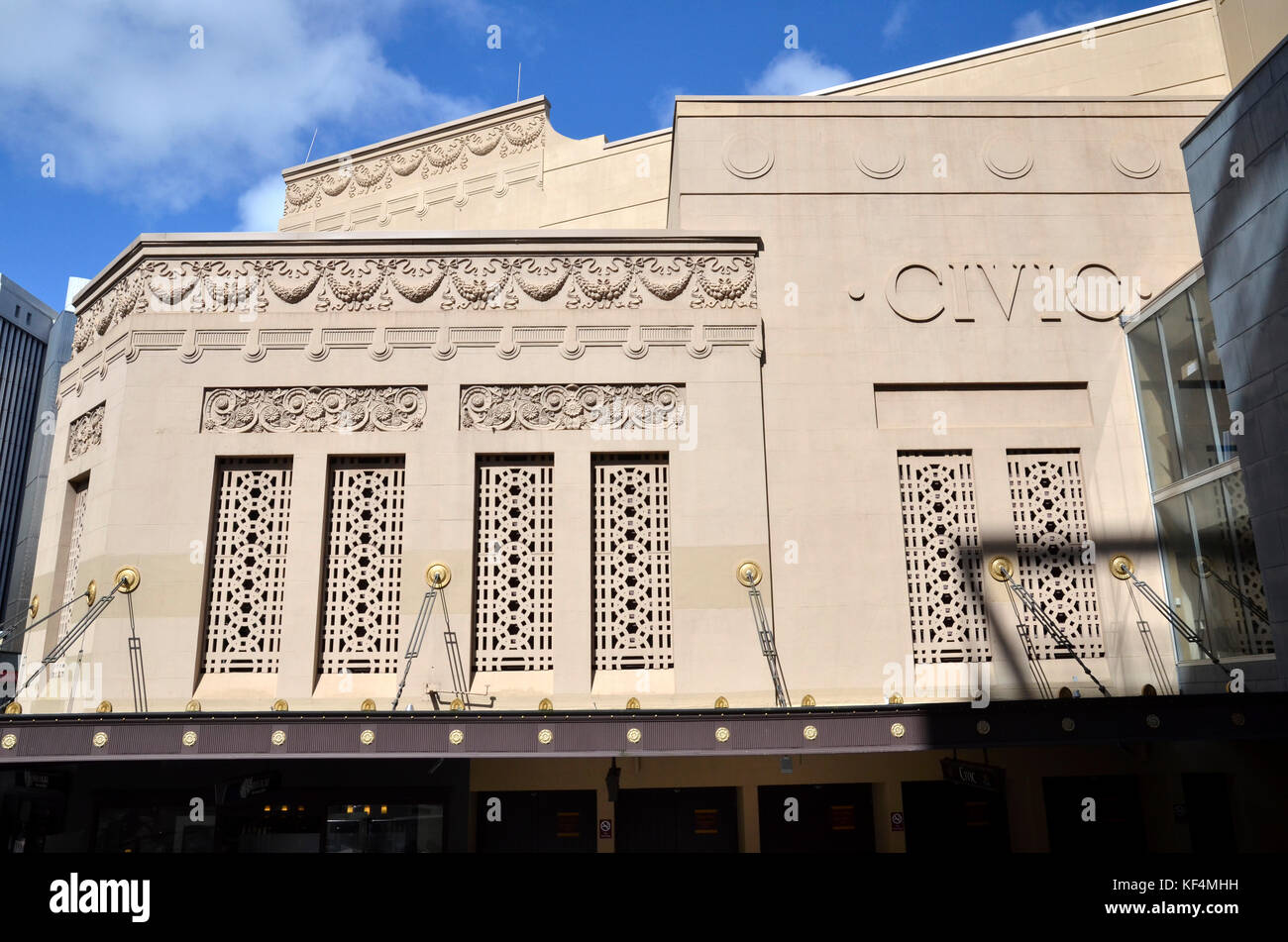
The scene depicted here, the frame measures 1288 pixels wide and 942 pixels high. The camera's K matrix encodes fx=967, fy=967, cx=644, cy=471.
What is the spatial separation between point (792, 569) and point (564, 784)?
15.6ft

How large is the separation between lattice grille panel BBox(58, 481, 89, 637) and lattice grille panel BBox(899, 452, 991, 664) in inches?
521

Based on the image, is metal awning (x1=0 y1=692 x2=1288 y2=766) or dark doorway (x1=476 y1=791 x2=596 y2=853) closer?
metal awning (x1=0 y1=692 x2=1288 y2=766)

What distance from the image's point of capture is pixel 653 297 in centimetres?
1598

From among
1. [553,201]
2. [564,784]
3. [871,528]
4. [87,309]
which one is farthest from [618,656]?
[553,201]

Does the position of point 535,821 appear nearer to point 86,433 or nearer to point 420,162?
point 86,433

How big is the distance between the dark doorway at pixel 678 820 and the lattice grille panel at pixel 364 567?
4290 mm

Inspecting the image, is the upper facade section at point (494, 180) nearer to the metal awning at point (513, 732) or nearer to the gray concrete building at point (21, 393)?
the metal awning at point (513, 732)

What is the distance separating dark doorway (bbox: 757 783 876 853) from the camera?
1480cm

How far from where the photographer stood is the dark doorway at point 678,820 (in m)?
14.7

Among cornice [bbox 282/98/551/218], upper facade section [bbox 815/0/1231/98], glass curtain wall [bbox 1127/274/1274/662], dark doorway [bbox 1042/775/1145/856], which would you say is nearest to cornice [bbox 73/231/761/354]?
glass curtain wall [bbox 1127/274/1274/662]

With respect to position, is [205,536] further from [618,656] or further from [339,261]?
[618,656]

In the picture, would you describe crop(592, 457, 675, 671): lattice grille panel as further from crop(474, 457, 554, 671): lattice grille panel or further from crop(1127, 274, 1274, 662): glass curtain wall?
crop(1127, 274, 1274, 662): glass curtain wall

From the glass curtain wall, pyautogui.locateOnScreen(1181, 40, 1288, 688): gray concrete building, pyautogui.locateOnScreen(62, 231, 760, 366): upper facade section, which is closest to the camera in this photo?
pyautogui.locateOnScreen(1181, 40, 1288, 688): gray concrete building
